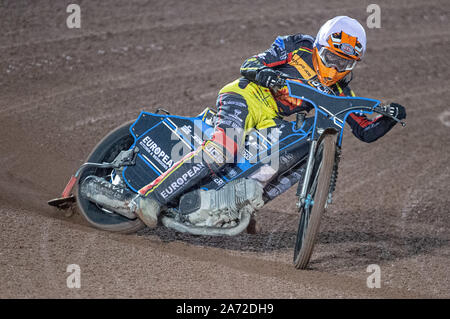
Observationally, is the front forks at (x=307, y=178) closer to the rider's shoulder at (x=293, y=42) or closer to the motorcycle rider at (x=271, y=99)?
the motorcycle rider at (x=271, y=99)

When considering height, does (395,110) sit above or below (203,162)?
above

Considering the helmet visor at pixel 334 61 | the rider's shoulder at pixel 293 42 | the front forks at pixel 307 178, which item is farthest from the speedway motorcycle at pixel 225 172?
the rider's shoulder at pixel 293 42

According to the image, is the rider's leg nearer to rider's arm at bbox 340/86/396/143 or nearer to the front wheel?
the front wheel

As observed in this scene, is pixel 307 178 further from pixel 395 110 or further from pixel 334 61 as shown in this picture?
pixel 334 61

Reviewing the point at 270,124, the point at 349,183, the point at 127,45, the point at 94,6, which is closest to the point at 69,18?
the point at 94,6

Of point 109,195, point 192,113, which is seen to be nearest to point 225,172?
point 109,195

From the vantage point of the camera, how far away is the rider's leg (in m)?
5.38

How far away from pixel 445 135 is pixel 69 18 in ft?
23.7

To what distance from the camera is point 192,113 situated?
30.9 ft

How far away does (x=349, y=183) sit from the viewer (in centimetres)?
785

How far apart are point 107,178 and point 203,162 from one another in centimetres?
118

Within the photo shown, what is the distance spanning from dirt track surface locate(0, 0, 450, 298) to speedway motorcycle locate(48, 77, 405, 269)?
0.25m

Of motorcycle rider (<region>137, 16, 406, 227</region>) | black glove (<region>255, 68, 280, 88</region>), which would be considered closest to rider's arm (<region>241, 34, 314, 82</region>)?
motorcycle rider (<region>137, 16, 406, 227</region>)

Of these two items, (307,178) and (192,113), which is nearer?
(307,178)
